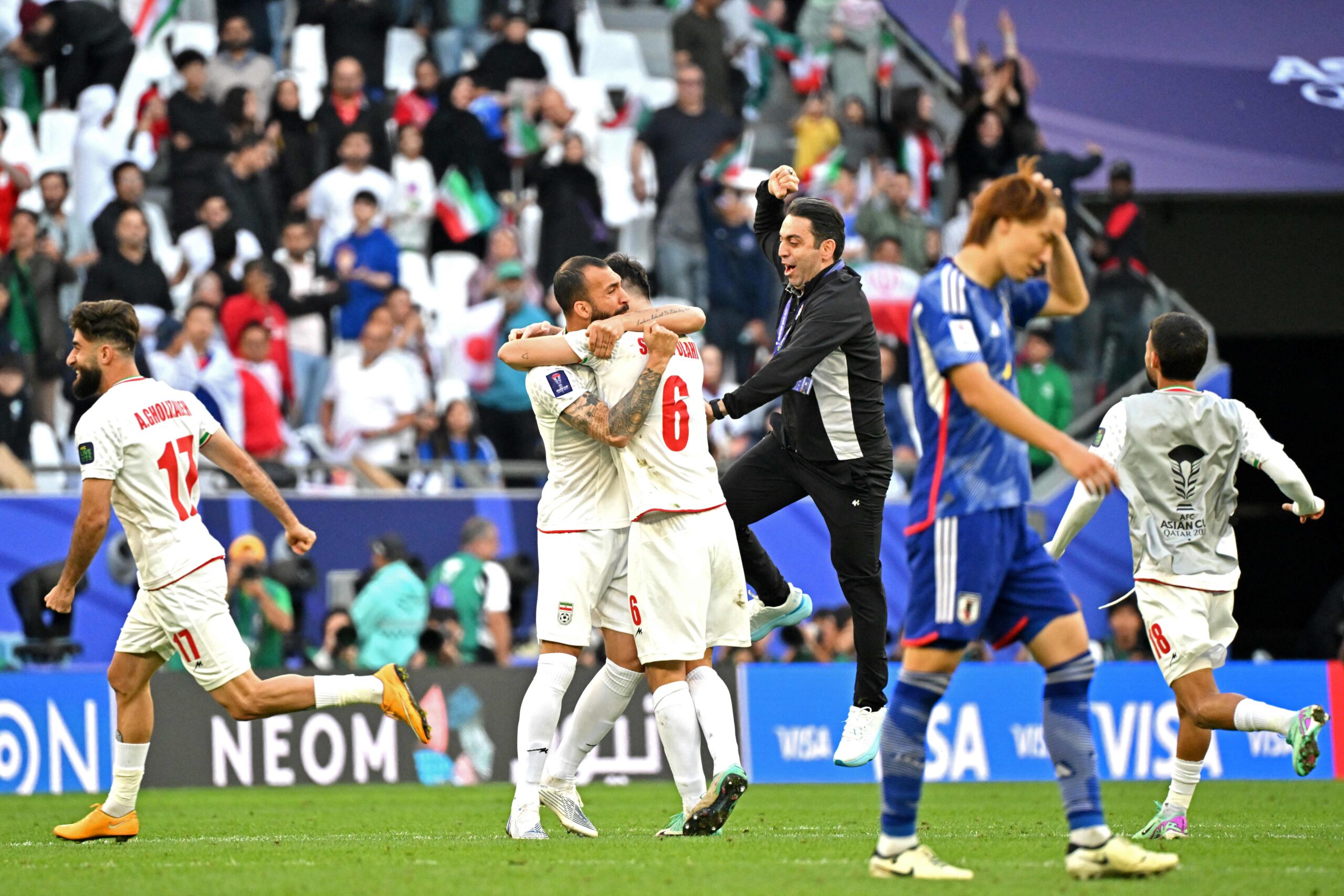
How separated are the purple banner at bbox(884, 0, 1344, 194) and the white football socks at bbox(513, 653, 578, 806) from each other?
13661mm

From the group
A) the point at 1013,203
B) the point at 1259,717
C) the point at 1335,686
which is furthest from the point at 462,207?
the point at 1013,203

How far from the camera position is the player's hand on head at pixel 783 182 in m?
8.82

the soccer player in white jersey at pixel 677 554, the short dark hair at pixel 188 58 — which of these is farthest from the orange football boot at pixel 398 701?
the short dark hair at pixel 188 58

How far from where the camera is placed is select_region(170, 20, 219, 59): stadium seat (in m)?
19.4

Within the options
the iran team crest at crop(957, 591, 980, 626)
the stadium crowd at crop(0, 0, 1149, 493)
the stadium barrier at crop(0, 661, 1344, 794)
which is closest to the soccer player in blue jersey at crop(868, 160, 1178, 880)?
the iran team crest at crop(957, 591, 980, 626)

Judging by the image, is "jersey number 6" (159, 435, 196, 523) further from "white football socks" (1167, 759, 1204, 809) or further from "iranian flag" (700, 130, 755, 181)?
"iranian flag" (700, 130, 755, 181)

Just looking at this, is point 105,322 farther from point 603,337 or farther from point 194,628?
point 603,337

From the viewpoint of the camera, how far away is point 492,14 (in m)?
20.6

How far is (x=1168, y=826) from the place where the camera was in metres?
8.62

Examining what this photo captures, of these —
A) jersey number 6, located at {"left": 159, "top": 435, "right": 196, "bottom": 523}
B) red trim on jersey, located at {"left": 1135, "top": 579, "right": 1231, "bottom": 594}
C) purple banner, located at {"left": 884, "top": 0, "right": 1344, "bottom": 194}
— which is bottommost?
red trim on jersey, located at {"left": 1135, "top": 579, "right": 1231, "bottom": 594}

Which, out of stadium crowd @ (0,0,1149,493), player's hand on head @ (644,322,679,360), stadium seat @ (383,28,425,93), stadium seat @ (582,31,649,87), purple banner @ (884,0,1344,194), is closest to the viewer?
player's hand on head @ (644,322,679,360)

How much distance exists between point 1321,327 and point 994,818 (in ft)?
44.4

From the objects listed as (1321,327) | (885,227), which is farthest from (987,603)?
(1321,327)

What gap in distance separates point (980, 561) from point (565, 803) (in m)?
3.18
